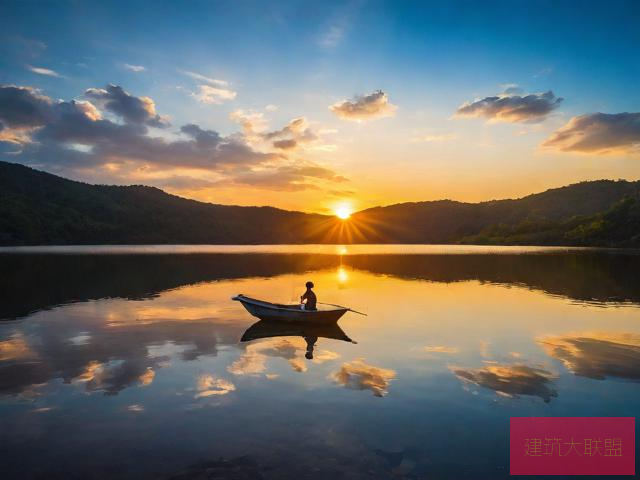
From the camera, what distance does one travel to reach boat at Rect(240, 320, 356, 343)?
23.8m

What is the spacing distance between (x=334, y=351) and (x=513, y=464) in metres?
11.2

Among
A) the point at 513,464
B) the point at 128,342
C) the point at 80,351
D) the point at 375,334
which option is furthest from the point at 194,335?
the point at 513,464

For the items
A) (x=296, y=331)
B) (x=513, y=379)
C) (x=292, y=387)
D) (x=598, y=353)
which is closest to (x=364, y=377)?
(x=292, y=387)

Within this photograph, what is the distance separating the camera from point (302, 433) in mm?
11242

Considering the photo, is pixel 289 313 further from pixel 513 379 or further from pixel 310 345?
pixel 513 379

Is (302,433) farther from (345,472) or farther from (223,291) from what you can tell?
(223,291)

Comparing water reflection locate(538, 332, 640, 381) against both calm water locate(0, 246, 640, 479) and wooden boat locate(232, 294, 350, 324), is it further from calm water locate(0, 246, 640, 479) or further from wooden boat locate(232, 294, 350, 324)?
wooden boat locate(232, 294, 350, 324)

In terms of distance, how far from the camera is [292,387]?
14.9 meters

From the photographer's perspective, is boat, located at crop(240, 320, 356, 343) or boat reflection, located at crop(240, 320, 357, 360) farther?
boat, located at crop(240, 320, 356, 343)

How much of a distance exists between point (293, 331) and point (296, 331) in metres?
0.18

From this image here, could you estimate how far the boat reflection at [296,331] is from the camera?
23356 mm
